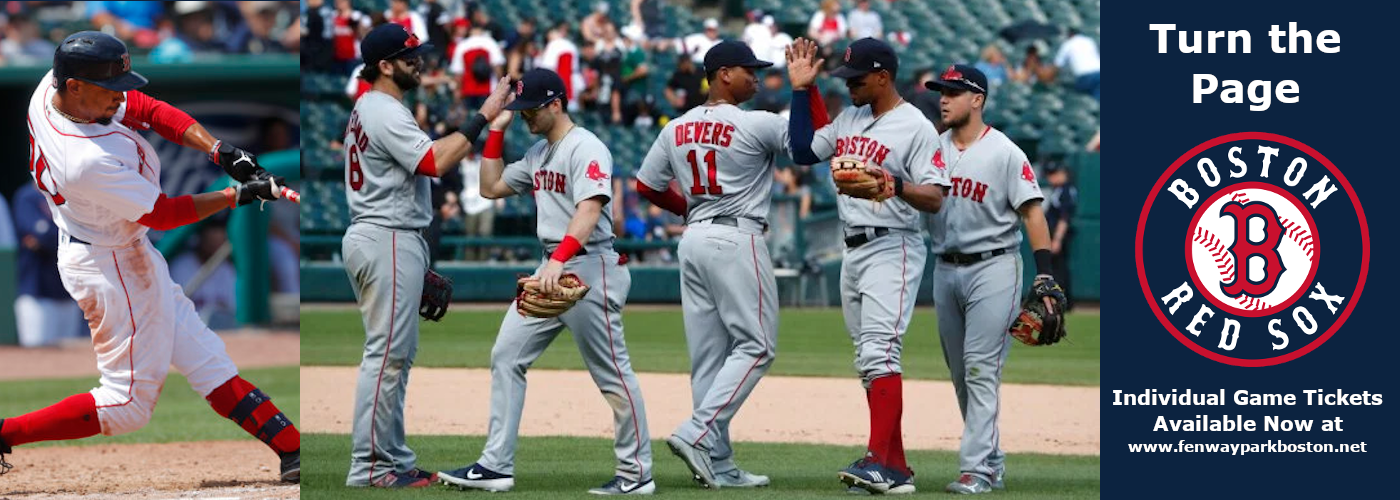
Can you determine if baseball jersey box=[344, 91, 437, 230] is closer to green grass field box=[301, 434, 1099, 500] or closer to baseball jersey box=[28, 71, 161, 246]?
baseball jersey box=[28, 71, 161, 246]

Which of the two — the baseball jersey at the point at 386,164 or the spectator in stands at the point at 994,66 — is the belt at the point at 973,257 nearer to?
the baseball jersey at the point at 386,164

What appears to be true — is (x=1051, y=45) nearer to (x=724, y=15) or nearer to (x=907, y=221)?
(x=724, y=15)

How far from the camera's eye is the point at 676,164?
19.4ft

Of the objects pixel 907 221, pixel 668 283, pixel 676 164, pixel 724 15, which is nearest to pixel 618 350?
pixel 676 164

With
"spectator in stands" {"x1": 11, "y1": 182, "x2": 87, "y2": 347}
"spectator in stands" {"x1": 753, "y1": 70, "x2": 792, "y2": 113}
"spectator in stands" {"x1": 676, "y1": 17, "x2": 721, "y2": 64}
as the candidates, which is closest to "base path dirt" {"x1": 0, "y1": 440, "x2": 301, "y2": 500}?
"spectator in stands" {"x1": 11, "y1": 182, "x2": 87, "y2": 347}

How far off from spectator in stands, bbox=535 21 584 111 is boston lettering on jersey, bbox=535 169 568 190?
36.7ft

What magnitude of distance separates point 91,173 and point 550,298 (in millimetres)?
1513

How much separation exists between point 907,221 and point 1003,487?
3.29 feet

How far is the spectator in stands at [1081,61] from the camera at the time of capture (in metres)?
18.4

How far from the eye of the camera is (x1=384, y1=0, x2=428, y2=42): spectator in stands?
16109mm

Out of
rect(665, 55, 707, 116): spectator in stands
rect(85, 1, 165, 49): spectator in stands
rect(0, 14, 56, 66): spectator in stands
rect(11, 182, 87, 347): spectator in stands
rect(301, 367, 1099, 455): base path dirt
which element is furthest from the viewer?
rect(665, 55, 707, 116): spectator in stands

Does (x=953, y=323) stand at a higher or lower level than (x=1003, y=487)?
higher

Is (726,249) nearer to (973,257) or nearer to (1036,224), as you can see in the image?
(973,257)

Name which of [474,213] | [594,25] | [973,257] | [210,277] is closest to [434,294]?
[973,257]
